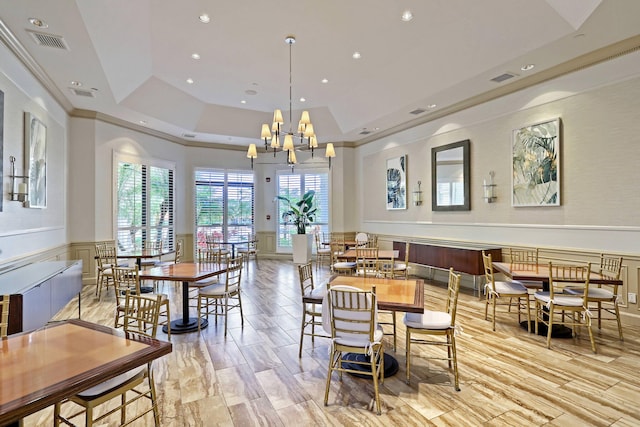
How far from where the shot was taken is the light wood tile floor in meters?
2.54

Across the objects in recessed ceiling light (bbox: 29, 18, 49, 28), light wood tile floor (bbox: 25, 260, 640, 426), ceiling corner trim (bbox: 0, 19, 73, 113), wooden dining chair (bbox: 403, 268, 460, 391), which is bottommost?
light wood tile floor (bbox: 25, 260, 640, 426)

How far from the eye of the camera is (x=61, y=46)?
4.35 m

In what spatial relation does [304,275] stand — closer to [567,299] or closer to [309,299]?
[309,299]

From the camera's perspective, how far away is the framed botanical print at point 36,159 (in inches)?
192

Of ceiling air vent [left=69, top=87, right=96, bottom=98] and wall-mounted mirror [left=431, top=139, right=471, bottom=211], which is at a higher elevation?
ceiling air vent [left=69, top=87, right=96, bottom=98]

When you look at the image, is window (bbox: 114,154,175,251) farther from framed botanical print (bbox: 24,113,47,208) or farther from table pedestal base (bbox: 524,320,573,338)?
table pedestal base (bbox: 524,320,573,338)

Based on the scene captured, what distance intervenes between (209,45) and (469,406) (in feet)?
19.7

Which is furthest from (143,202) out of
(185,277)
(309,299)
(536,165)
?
(536,165)

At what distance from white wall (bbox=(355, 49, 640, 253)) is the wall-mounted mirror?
5.4 inches

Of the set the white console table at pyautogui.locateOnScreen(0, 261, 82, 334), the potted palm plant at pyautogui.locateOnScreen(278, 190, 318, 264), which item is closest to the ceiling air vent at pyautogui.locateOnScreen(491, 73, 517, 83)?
the potted palm plant at pyautogui.locateOnScreen(278, 190, 318, 264)

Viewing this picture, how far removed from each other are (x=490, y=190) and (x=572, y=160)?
4.59 ft

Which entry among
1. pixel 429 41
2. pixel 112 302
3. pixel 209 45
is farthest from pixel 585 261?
pixel 112 302

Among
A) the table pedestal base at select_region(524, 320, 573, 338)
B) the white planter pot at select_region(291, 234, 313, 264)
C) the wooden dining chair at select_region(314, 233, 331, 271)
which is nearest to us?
the table pedestal base at select_region(524, 320, 573, 338)

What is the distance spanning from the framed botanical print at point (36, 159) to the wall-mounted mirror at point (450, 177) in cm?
743
